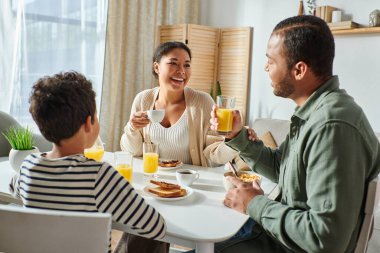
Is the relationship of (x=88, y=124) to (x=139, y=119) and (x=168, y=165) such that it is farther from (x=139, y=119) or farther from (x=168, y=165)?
(x=139, y=119)

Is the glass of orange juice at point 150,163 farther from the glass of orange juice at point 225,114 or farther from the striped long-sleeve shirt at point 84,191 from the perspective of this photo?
the striped long-sleeve shirt at point 84,191

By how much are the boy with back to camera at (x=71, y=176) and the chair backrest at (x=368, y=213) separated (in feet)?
1.79

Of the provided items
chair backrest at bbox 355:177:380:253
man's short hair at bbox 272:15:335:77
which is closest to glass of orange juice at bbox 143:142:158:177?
man's short hair at bbox 272:15:335:77

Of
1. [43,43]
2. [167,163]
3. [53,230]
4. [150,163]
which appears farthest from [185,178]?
[43,43]

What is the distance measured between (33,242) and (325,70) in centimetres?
96

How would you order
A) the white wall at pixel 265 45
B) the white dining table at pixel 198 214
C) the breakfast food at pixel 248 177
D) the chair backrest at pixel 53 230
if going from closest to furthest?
the chair backrest at pixel 53 230 → the white dining table at pixel 198 214 → the breakfast food at pixel 248 177 → the white wall at pixel 265 45

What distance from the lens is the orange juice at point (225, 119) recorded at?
4.94 feet

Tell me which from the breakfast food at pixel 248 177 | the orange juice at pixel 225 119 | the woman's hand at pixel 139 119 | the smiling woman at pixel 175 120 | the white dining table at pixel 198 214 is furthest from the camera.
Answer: the smiling woman at pixel 175 120

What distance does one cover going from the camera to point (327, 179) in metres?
0.92

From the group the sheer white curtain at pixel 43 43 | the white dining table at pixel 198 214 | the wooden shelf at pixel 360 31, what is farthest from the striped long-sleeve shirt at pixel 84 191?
the wooden shelf at pixel 360 31

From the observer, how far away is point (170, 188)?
1329mm

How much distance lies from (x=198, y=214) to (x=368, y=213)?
501 mm

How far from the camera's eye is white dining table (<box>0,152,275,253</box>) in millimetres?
1035

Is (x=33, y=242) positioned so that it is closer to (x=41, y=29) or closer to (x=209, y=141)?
(x=209, y=141)
